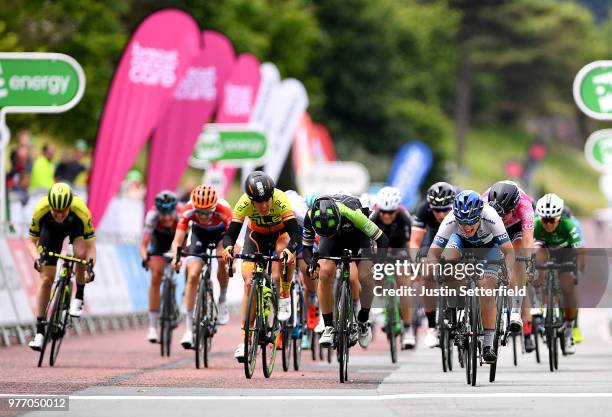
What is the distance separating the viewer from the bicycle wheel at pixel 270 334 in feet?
52.7

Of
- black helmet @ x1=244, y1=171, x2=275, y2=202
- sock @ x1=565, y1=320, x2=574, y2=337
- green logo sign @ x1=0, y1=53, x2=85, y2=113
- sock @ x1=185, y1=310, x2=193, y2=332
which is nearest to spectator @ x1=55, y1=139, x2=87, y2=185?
green logo sign @ x1=0, y1=53, x2=85, y2=113

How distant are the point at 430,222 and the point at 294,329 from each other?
102 inches

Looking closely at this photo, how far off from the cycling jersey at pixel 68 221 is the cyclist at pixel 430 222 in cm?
361

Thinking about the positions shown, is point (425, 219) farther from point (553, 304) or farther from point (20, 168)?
point (20, 168)

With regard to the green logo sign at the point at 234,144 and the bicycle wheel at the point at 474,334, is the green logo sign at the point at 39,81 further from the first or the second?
the green logo sign at the point at 234,144

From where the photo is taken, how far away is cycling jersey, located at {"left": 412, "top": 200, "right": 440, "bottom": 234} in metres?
19.3

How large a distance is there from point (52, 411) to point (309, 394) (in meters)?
2.65

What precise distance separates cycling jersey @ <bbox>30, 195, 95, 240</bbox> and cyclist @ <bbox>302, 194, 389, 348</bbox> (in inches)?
112

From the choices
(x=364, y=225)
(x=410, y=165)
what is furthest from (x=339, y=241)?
(x=410, y=165)

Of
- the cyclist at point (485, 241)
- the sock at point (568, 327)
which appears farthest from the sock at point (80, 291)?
the sock at point (568, 327)

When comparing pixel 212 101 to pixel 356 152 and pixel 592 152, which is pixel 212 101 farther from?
pixel 356 152

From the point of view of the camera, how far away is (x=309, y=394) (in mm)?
14383

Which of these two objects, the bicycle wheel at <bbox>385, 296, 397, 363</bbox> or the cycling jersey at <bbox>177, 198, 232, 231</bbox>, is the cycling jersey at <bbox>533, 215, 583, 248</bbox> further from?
the cycling jersey at <bbox>177, 198, 232, 231</bbox>

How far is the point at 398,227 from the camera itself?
2052 centimetres
